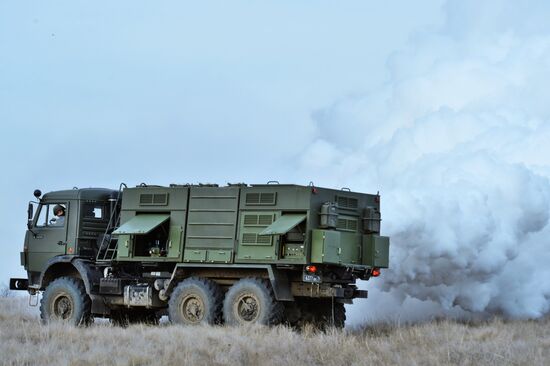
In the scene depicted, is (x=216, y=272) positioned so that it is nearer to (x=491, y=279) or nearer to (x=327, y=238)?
(x=327, y=238)

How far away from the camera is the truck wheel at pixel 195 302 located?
23438 millimetres

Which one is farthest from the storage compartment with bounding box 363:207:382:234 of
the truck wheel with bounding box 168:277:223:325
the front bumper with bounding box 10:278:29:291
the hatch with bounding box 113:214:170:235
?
the front bumper with bounding box 10:278:29:291

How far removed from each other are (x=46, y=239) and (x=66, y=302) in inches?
69.6

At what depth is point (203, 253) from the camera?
78.7 ft

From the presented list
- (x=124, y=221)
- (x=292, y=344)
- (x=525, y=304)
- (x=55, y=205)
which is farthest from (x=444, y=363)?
(x=55, y=205)

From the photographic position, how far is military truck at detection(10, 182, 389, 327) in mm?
22781

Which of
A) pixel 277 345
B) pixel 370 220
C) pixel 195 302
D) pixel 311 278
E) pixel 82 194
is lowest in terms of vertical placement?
pixel 277 345

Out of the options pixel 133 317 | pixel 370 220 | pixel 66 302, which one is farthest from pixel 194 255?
pixel 370 220

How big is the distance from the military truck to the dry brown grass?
118 cm

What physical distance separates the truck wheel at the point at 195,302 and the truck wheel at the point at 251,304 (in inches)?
14.7

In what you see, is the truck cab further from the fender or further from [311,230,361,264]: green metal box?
[311,230,361,264]: green metal box

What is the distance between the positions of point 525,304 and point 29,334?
38.7ft

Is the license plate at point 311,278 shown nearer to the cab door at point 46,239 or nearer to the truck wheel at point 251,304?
the truck wheel at point 251,304

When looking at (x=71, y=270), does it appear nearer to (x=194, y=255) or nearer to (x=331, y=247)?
(x=194, y=255)
